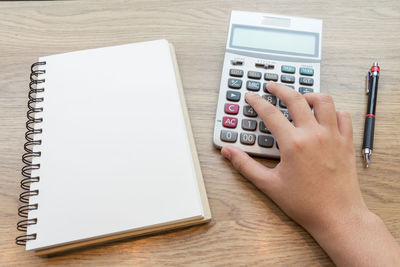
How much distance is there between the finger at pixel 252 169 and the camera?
1.38 feet

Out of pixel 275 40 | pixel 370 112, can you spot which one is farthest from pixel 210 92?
pixel 370 112

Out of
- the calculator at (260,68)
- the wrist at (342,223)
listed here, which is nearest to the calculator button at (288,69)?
the calculator at (260,68)

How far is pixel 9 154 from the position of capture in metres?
0.47

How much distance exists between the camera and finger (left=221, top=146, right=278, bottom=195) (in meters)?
0.42

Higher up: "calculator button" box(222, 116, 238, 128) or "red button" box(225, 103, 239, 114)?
"red button" box(225, 103, 239, 114)

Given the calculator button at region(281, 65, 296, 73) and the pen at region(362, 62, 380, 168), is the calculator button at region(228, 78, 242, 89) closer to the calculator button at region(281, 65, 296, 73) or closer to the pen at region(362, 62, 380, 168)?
the calculator button at region(281, 65, 296, 73)

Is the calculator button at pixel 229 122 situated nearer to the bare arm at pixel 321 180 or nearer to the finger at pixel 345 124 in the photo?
the bare arm at pixel 321 180

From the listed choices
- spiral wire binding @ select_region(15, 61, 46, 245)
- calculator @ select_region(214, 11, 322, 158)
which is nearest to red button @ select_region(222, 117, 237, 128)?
calculator @ select_region(214, 11, 322, 158)

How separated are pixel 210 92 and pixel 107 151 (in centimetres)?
19

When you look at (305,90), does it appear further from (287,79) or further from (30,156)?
(30,156)

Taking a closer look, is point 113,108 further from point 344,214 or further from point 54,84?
point 344,214

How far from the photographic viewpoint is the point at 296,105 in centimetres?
44

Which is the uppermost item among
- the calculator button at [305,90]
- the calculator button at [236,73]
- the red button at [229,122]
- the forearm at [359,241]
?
the calculator button at [236,73]

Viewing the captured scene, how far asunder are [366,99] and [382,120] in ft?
0.14
